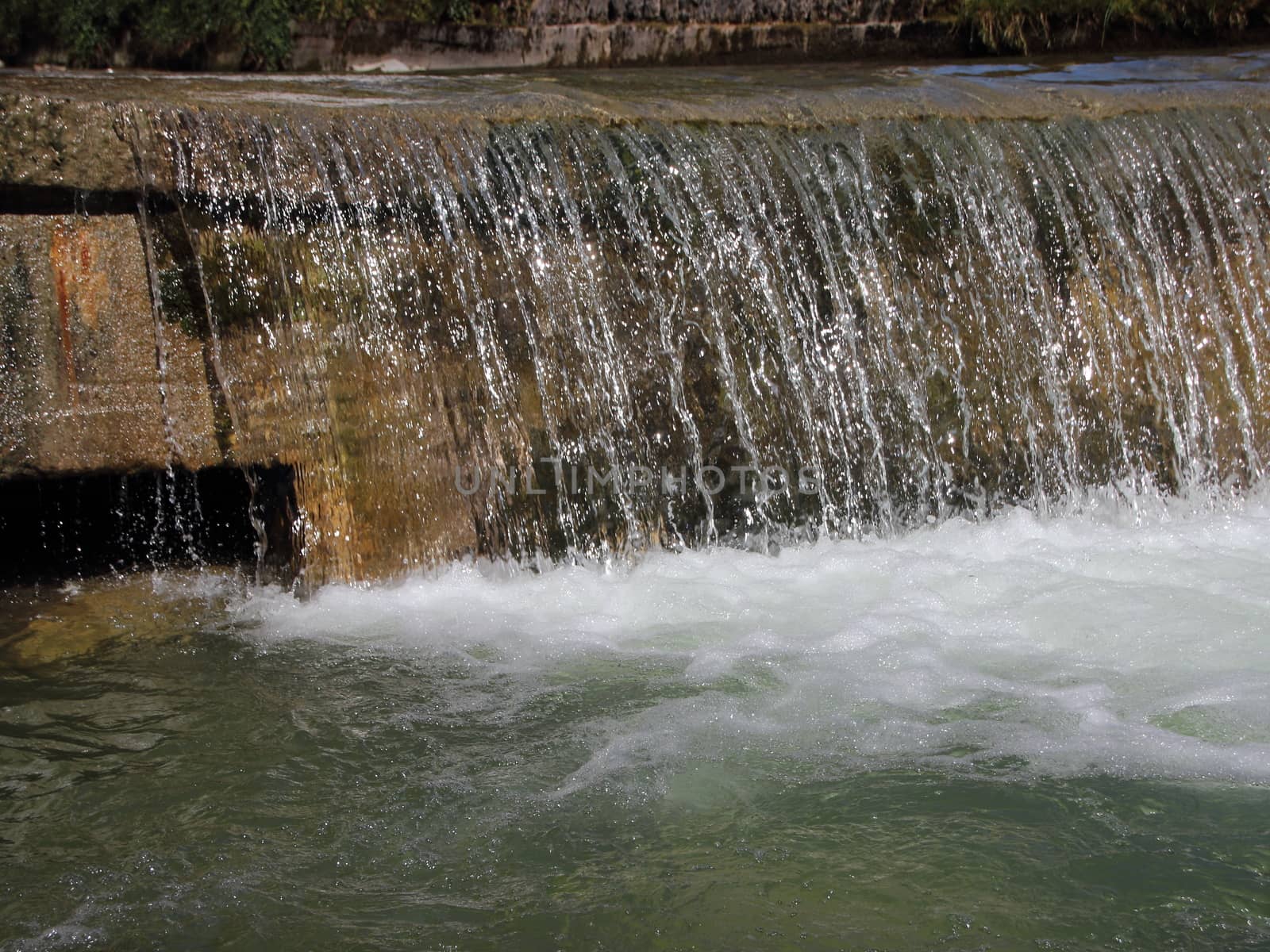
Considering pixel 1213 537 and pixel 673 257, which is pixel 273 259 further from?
pixel 1213 537

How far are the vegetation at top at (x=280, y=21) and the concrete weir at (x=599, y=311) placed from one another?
3.59 meters

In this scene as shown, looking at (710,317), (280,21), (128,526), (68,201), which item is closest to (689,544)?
(710,317)

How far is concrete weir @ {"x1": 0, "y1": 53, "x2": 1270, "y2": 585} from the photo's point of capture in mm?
4395

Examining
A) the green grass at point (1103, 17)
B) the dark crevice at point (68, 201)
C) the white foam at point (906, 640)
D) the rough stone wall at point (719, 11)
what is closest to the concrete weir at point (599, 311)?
the dark crevice at point (68, 201)

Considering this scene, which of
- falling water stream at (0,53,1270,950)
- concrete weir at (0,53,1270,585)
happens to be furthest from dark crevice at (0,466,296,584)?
falling water stream at (0,53,1270,950)

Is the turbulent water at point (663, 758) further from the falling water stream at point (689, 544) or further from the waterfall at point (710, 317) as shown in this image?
the waterfall at point (710, 317)

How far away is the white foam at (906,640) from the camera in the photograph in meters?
3.37

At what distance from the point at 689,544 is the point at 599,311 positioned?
951 millimetres

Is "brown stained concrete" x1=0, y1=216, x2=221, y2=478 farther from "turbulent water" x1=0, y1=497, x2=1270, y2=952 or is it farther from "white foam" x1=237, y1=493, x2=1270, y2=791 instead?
"white foam" x1=237, y1=493, x2=1270, y2=791

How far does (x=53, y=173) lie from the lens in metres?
4.25

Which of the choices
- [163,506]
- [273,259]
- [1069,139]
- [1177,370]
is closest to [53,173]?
[273,259]

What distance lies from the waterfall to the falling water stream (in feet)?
0.06

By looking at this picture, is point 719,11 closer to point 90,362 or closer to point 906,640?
point 90,362

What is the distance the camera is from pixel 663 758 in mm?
3291
